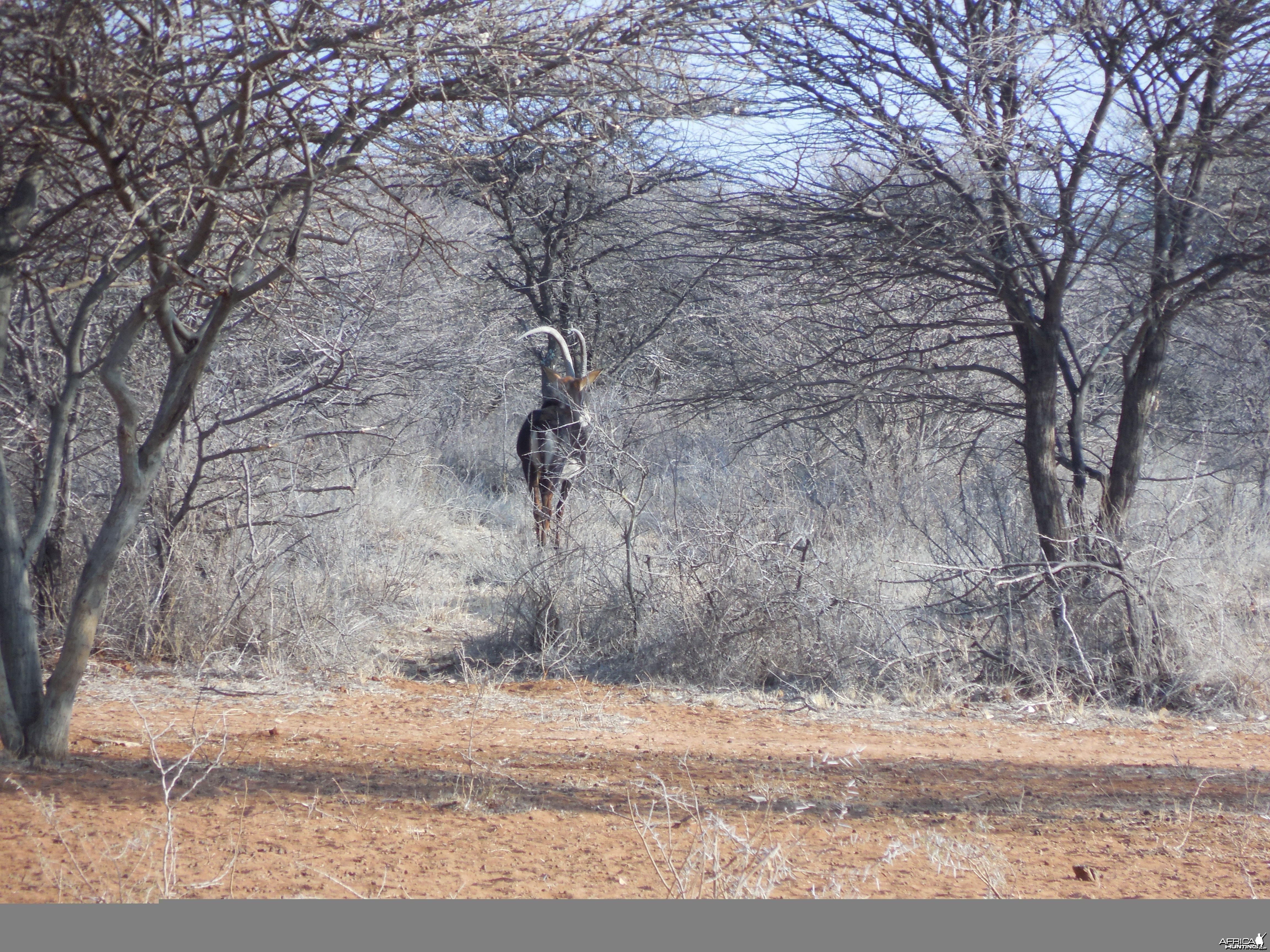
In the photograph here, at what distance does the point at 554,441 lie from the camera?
354 inches

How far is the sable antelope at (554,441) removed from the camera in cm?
907

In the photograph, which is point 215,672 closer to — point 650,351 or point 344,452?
point 344,452

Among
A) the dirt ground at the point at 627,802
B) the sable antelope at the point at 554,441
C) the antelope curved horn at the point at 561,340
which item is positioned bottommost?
the dirt ground at the point at 627,802

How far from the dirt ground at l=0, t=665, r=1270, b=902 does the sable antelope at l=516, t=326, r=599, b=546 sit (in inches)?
96.7

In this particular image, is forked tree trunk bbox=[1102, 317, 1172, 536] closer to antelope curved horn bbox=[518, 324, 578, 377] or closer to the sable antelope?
the sable antelope

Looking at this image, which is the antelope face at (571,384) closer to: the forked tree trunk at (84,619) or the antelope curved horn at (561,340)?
the antelope curved horn at (561,340)

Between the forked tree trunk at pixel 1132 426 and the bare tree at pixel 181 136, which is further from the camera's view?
the forked tree trunk at pixel 1132 426

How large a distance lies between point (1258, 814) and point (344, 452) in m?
8.90

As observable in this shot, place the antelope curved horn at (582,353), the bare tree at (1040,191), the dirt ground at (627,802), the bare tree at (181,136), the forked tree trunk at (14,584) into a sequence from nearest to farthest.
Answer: the dirt ground at (627,802), the bare tree at (181,136), the forked tree trunk at (14,584), the bare tree at (1040,191), the antelope curved horn at (582,353)

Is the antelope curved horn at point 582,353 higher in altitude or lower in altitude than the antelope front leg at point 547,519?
higher

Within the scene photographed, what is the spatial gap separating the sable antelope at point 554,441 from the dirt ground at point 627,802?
96.7 inches

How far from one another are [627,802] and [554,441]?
4740mm

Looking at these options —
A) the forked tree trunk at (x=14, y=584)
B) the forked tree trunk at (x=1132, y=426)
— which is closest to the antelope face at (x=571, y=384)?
the forked tree trunk at (x=1132, y=426)

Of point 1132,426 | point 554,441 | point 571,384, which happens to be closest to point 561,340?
point 571,384
